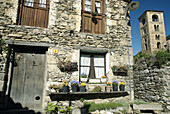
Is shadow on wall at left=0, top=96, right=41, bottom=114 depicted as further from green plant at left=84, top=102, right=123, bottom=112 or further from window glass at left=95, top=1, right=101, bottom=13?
window glass at left=95, top=1, right=101, bottom=13

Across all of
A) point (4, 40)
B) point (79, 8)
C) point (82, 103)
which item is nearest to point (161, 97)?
point (82, 103)

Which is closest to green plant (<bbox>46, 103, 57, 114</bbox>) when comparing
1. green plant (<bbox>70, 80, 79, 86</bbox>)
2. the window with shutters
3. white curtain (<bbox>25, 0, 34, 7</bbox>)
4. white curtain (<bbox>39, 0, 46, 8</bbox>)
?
green plant (<bbox>70, 80, 79, 86</bbox>)

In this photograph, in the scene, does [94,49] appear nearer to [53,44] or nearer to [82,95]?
[53,44]

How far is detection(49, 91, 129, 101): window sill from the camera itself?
15.7 ft

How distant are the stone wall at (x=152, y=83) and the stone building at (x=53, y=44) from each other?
1.75 feet

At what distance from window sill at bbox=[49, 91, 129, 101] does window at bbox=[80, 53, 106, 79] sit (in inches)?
33.2

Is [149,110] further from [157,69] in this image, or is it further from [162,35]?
[162,35]

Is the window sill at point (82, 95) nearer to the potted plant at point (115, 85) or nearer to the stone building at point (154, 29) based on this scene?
the potted plant at point (115, 85)

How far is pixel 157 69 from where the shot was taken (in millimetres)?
5148

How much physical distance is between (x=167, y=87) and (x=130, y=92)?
4.74ft

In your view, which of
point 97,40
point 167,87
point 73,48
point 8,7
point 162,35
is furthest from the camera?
point 162,35

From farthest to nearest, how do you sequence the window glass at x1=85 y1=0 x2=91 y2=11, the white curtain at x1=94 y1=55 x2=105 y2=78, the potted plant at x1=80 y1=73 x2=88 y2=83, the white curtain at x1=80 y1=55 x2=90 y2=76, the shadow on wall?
the window glass at x1=85 y1=0 x2=91 y2=11, the white curtain at x1=94 y1=55 x2=105 y2=78, the white curtain at x1=80 y1=55 x2=90 y2=76, the potted plant at x1=80 y1=73 x2=88 y2=83, the shadow on wall

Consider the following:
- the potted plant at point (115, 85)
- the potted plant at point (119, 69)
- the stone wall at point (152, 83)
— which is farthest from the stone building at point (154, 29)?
the potted plant at point (115, 85)

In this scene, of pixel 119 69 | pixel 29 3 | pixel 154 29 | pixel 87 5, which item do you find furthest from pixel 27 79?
pixel 154 29
